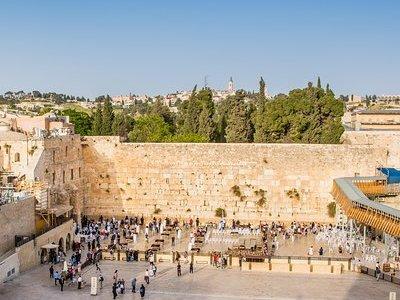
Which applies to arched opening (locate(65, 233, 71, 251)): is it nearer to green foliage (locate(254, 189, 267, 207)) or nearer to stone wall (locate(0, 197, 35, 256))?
stone wall (locate(0, 197, 35, 256))

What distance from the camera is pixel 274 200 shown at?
1377 inches

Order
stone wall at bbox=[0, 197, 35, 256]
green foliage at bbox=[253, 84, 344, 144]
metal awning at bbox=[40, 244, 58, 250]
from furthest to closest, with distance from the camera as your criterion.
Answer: green foliage at bbox=[253, 84, 344, 144] → metal awning at bbox=[40, 244, 58, 250] → stone wall at bbox=[0, 197, 35, 256]

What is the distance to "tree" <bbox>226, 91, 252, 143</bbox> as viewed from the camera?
150ft

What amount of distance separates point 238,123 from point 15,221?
23.9 metres

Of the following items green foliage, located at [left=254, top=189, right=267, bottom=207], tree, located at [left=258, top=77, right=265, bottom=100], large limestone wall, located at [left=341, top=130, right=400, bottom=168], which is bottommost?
green foliage, located at [left=254, top=189, right=267, bottom=207]

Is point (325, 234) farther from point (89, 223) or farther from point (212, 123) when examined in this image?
point (212, 123)

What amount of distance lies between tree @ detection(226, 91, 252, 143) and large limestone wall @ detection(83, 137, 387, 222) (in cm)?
1033

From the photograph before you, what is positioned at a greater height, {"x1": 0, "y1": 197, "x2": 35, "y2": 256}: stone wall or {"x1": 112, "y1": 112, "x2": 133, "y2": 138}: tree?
{"x1": 112, "y1": 112, "x2": 133, "y2": 138}: tree

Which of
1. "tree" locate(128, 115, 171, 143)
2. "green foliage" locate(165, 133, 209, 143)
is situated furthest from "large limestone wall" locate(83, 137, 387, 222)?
"tree" locate(128, 115, 171, 143)

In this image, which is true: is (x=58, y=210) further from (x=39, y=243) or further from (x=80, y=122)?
(x=80, y=122)

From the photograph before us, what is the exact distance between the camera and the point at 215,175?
116 ft

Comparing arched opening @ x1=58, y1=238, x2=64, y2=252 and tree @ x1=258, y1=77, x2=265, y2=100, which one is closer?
arched opening @ x1=58, y1=238, x2=64, y2=252

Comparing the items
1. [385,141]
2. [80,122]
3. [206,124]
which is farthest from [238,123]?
[80,122]

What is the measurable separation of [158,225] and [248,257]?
891cm
